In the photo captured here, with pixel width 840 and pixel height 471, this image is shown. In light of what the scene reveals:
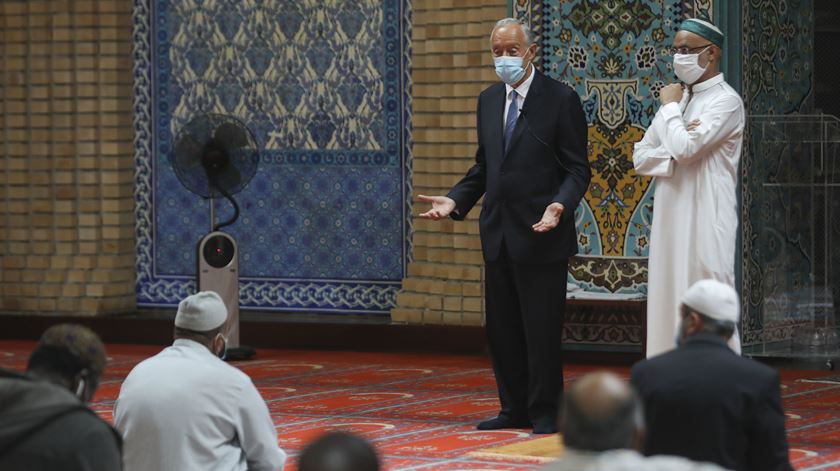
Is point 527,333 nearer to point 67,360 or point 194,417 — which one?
point 194,417

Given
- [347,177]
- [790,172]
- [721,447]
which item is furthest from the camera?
[347,177]

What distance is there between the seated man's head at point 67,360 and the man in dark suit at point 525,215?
3476 mm

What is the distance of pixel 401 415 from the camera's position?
26.4ft

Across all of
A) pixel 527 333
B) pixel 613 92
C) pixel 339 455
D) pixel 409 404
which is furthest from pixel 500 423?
pixel 339 455

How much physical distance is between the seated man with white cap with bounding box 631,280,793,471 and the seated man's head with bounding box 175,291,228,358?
49.9 inches

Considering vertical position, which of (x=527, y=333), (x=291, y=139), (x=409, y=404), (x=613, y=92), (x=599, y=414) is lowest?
(x=409, y=404)

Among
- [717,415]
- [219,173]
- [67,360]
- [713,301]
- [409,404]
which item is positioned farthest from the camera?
[219,173]

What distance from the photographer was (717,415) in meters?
4.21

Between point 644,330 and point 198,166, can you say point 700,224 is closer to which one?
point 644,330

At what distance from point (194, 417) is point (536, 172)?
2.93 m

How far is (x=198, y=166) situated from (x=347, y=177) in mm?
1201

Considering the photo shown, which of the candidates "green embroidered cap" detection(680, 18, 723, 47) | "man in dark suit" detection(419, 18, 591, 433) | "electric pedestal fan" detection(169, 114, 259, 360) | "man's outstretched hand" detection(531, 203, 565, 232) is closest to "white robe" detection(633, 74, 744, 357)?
"green embroidered cap" detection(680, 18, 723, 47)

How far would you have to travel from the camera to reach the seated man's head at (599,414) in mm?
3170

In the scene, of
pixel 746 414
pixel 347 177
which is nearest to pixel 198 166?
pixel 347 177
